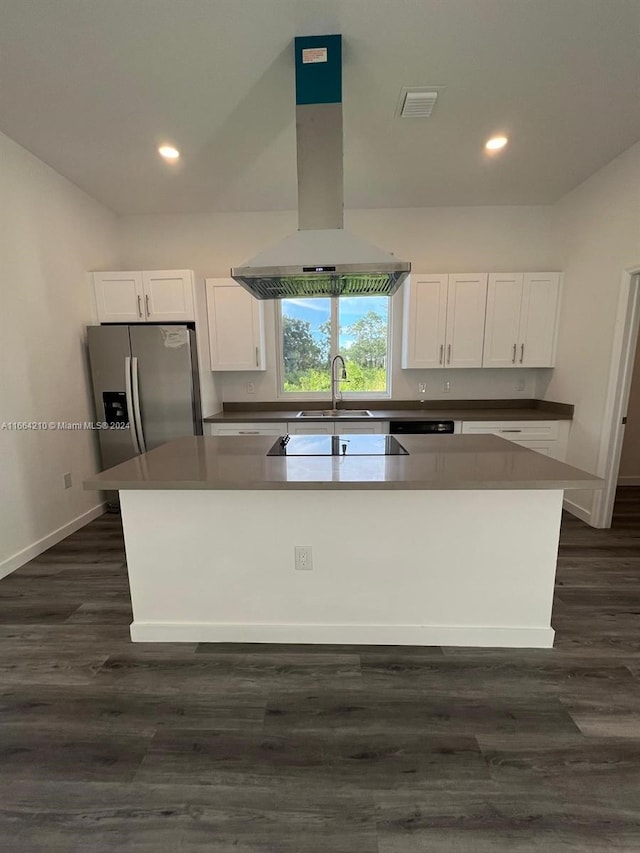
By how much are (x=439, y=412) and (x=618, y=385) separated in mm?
1490

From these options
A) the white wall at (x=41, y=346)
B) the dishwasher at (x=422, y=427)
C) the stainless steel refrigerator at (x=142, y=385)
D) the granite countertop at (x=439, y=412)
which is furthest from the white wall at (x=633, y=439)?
the white wall at (x=41, y=346)

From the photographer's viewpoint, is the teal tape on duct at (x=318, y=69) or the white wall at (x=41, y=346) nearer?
the teal tape on duct at (x=318, y=69)

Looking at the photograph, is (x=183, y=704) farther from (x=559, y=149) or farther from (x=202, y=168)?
(x=559, y=149)

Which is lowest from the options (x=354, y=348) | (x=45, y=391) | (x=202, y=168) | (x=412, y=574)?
(x=412, y=574)

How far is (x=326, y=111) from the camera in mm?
1933

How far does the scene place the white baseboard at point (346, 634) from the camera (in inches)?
71.9

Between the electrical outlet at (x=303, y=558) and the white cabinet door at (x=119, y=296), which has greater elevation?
the white cabinet door at (x=119, y=296)

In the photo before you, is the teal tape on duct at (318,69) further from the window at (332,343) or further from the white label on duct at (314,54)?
the window at (332,343)

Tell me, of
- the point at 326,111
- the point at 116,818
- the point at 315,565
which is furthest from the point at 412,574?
the point at 326,111

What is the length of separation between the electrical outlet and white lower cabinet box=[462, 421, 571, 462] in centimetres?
231

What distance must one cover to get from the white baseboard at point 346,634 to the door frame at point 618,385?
1851 mm

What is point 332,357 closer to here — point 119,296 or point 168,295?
point 168,295

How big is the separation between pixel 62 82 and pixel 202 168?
104cm

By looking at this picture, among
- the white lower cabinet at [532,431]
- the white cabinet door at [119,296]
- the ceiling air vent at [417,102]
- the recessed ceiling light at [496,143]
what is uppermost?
the recessed ceiling light at [496,143]
